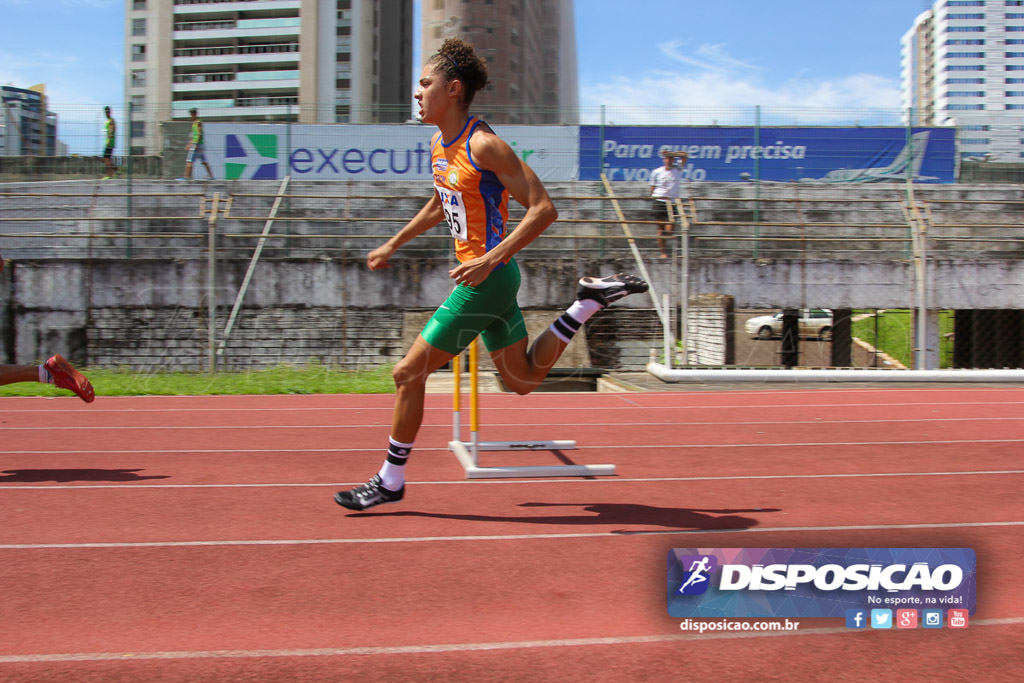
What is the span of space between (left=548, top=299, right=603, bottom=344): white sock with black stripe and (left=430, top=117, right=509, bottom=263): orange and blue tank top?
629mm

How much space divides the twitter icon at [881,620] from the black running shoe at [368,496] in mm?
2329

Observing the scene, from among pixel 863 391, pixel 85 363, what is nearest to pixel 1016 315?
pixel 863 391

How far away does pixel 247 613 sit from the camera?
2.99 m

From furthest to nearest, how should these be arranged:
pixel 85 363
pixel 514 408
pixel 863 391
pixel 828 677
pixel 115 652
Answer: pixel 85 363 → pixel 863 391 → pixel 514 408 → pixel 115 652 → pixel 828 677

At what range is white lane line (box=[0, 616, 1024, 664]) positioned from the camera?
2631 millimetres

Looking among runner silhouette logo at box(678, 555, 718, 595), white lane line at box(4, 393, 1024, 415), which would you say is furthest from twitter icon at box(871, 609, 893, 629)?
white lane line at box(4, 393, 1024, 415)

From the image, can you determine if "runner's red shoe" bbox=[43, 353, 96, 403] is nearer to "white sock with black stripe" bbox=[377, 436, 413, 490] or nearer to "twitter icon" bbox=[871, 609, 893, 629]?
"white sock with black stripe" bbox=[377, 436, 413, 490]

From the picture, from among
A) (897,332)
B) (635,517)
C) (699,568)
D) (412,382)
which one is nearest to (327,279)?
(897,332)

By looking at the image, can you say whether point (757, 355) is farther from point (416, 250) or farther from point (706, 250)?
point (416, 250)

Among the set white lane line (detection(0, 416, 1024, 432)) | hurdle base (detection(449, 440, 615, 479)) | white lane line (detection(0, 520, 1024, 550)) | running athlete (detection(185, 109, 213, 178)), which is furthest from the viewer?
running athlete (detection(185, 109, 213, 178))

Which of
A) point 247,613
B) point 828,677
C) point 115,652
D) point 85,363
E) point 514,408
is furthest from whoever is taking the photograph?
point 85,363

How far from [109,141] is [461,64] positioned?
692 inches

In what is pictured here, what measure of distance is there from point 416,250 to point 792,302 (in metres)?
6.58

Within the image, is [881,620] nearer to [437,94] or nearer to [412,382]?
[412,382]
